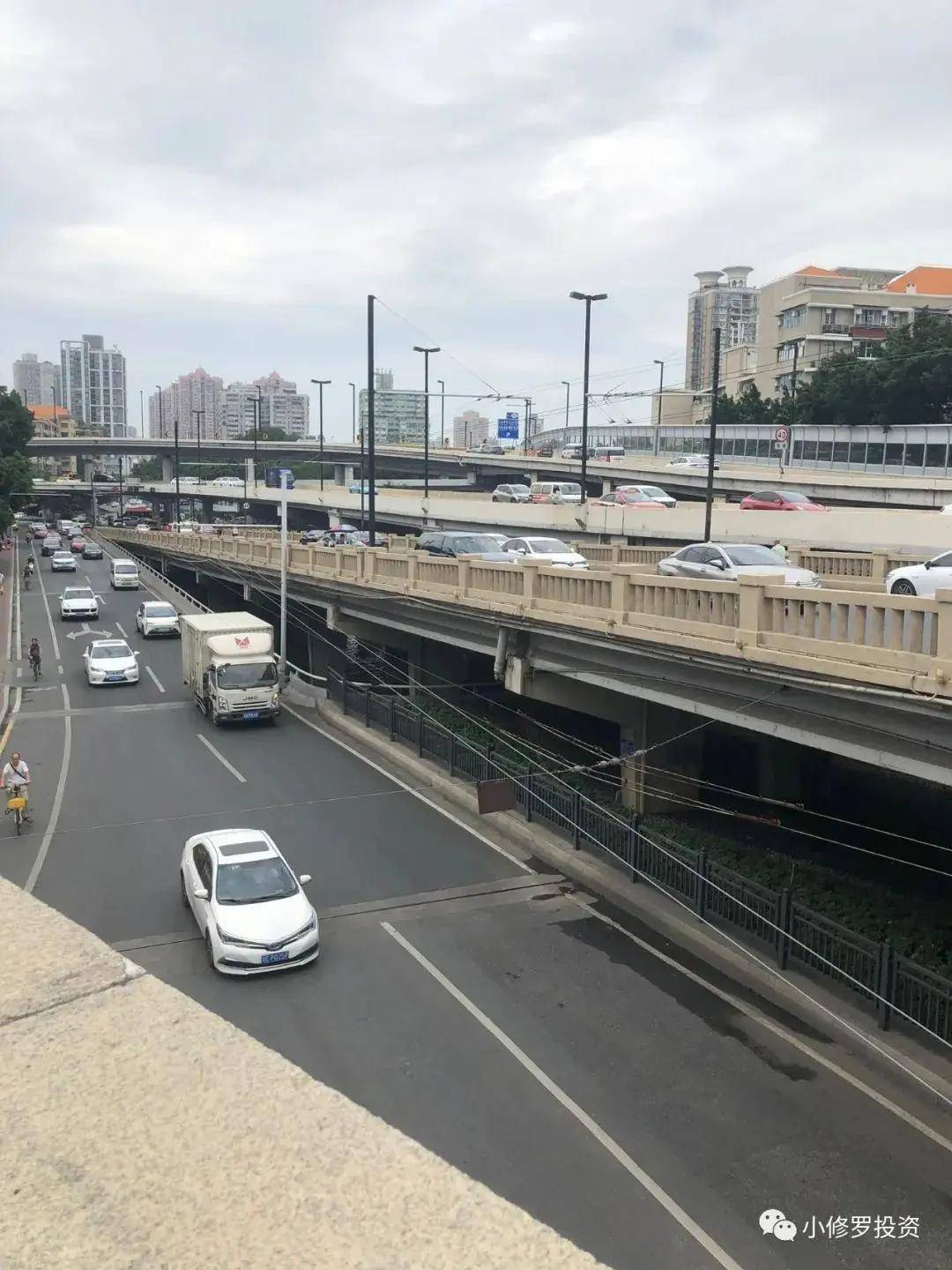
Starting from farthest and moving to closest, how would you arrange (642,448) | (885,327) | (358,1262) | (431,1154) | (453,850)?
(642,448)
(885,327)
(453,850)
(431,1154)
(358,1262)

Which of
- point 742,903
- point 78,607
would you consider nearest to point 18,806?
point 742,903

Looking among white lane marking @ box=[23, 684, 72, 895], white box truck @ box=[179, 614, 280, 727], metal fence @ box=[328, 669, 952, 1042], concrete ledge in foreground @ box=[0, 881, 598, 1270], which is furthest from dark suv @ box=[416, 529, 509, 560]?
concrete ledge in foreground @ box=[0, 881, 598, 1270]

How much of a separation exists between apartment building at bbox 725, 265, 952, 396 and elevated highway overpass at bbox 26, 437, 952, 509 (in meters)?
23.1

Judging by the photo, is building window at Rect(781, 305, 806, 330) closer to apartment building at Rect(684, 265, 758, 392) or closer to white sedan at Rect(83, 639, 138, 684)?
apartment building at Rect(684, 265, 758, 392)

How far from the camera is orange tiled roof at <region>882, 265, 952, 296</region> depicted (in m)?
109

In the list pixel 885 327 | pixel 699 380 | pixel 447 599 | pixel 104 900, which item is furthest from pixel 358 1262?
pixel 699 380

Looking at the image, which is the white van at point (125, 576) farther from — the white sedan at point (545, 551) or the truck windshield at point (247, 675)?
the white sedan at point (545, 551)

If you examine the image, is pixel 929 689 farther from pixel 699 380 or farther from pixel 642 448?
pixel 699 380

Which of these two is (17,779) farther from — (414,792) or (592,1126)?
(592,1126)

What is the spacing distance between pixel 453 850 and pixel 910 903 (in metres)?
7.95

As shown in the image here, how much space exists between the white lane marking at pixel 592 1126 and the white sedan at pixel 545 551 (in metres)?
12.9

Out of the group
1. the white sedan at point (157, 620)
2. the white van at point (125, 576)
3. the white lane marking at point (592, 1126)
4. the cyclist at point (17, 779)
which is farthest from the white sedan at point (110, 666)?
the white van at point (125, 576)

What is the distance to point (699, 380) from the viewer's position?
167375mm

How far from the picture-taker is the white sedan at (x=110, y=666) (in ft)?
113
